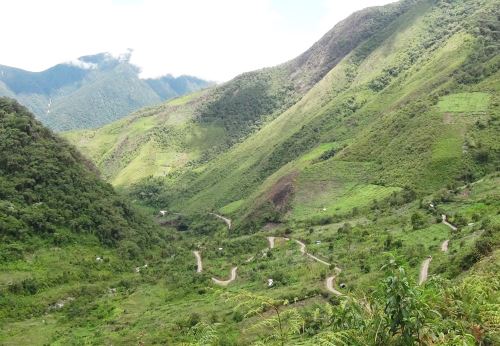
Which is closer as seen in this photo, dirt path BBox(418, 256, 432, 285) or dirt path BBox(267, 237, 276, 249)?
dirt path BBox(418, 256, 432, 285)

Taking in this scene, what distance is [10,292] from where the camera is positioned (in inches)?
3115

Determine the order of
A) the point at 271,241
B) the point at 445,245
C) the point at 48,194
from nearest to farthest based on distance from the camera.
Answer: the point at 445,245
the point at 48,194
the point at 271,241

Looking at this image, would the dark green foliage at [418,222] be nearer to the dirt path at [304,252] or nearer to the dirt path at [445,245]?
the dirt path at [445,245]

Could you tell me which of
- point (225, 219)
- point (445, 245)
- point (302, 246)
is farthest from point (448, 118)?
point (225, 219)

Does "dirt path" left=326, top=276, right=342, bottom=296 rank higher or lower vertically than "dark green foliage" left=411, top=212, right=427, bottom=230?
lower

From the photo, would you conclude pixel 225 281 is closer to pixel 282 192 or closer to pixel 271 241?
pixel 271 241

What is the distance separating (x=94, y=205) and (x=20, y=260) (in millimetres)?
28301

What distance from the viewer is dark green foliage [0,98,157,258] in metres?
99.2

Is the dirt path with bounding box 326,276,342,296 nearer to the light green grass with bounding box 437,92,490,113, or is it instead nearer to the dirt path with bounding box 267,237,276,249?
the dirt path with bounding box 267,237,276,249

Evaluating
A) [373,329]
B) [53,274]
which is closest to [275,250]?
[53,274]

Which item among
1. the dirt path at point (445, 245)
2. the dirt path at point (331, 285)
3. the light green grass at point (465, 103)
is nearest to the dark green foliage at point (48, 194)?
the dirt path at point (331, 285)

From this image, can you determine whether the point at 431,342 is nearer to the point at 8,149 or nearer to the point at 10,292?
the point at 10,292

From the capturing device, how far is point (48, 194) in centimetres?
10962

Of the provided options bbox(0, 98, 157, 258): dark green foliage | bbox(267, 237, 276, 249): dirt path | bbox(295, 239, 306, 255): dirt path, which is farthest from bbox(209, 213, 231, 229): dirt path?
bbox(295, 239, 306, 255): dirt path
